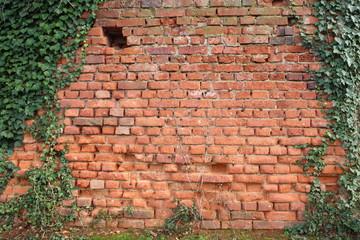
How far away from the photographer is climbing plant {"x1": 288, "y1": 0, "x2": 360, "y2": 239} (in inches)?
108

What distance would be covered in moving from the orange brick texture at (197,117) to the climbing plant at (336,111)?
10 cm

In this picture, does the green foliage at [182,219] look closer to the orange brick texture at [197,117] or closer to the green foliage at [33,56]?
the orange brick texture at [197,117]

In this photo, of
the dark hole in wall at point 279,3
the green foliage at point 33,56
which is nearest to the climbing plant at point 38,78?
the green foliage at point 33,56

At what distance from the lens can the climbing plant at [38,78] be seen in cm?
292

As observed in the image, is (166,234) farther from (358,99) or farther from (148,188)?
(358,99)

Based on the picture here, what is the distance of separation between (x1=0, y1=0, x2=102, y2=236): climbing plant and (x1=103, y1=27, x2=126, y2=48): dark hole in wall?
0.23 meters

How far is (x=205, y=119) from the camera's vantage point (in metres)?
2.87

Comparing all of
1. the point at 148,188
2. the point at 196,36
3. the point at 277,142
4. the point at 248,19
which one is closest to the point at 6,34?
the point at 196,36

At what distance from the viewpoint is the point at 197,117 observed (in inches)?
113

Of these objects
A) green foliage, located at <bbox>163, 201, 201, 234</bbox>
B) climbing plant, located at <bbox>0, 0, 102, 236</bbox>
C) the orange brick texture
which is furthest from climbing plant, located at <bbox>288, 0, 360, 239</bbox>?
climbing plant, located at <bbox>0, 0, 102, 236</bbox>

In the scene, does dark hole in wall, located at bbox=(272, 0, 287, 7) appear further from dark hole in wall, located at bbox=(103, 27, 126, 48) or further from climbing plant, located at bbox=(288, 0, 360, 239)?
dark hole in wall, located at bbox=(103, 27, 126, 48)

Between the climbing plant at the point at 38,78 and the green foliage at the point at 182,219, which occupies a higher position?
the climbing plant at the point at 38,78

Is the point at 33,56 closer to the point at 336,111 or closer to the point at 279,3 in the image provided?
the point at 279,3

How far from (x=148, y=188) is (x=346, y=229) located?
85.8 inches
